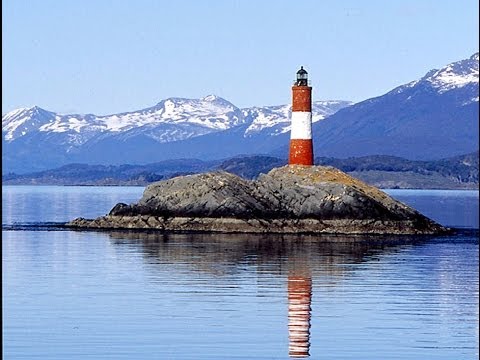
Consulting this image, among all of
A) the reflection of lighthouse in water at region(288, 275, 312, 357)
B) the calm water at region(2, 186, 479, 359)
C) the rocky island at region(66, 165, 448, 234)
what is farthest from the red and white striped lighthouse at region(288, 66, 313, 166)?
the reflection of lighthouse in water at region(288, 275, 312, 357)

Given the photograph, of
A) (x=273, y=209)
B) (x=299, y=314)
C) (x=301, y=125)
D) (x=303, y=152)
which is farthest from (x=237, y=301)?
(x=303, y=152)

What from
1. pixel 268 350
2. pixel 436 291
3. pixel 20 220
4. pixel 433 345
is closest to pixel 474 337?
pixel 433 345

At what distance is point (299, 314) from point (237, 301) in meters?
3.03

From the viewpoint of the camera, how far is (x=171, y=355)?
25.9 meters

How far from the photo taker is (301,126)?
7956cm

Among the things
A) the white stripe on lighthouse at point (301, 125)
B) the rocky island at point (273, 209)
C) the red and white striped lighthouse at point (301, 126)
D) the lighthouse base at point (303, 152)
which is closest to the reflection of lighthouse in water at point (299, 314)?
the rocky island at point (273, 209)

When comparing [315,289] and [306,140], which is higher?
[306,140]

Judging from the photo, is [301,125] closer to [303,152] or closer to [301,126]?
[301,126]

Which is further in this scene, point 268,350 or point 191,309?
point 191,309

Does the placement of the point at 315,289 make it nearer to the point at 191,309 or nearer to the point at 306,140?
the point at 191,309

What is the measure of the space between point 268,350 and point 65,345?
12.3 feet

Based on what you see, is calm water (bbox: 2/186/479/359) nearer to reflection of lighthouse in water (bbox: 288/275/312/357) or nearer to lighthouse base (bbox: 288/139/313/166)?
reflection of lighthouse in water (bbox: 288/275/312/357)

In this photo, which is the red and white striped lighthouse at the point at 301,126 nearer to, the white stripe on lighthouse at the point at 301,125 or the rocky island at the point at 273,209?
the white stripe on lighthouse at the point at 301,125

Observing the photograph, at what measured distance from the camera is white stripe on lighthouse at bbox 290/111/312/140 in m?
79.6
